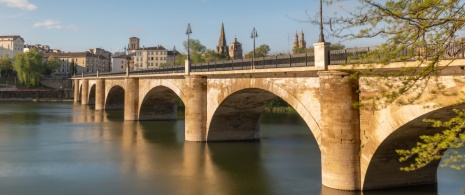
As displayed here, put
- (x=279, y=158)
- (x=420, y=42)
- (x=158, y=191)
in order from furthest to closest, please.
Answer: (x=279, y=158), (x=158, y=191), (x=420, y=42)

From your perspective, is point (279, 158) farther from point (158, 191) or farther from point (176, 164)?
point (158, 191)

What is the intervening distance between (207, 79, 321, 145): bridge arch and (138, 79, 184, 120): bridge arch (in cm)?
1526

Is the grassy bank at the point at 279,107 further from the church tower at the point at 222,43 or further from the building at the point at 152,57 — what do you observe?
the building at the point at 152,57

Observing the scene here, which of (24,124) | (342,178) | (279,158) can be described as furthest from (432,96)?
(24,124)

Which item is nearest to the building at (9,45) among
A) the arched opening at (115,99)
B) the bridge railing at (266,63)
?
the arched opening at (115,99)

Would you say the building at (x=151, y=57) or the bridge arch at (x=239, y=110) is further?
the building at (x=151, y=57)

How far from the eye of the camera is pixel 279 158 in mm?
25391

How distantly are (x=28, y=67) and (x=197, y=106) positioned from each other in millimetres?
93600

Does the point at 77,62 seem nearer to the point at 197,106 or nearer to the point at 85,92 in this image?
the point at 85,92

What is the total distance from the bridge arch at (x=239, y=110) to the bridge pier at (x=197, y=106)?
55 centimetres

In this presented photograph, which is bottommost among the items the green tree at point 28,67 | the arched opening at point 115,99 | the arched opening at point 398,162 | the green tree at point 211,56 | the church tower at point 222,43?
the arched opening at point 398,162

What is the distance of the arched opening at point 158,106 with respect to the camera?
47.1m

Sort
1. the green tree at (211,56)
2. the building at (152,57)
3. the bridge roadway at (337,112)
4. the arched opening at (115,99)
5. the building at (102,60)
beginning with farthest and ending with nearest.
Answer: the building at (102,60) → the building at (152,57) → the green tree at (211,56) → the arched opening at (115,99) → the bridge roadway at (337,112)

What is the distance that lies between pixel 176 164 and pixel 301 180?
7.81 meters
